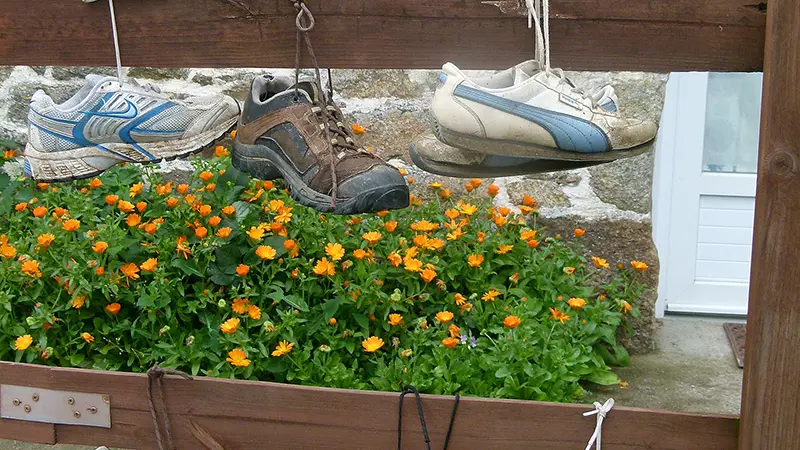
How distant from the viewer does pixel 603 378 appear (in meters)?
2.69

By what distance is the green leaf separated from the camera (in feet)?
8.77

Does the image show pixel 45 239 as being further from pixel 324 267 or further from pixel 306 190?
pixel 306 190

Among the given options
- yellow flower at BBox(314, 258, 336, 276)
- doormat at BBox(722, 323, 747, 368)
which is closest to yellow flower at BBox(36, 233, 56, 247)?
yellow flower at BBox(314, 258, 336, 276)

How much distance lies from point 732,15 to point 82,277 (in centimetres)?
174

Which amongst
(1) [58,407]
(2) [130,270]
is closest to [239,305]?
(2) [130,270]

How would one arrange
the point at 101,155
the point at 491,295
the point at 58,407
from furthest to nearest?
the point at 491,295
the point at 58,407
the point at 101,155

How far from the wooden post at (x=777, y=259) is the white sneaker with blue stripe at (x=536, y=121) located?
197mm

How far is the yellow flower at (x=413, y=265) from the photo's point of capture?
2342 millimetres

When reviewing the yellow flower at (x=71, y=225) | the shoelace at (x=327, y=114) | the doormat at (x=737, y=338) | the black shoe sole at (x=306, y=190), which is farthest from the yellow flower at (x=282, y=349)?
the doormat at (x=737, y=338)

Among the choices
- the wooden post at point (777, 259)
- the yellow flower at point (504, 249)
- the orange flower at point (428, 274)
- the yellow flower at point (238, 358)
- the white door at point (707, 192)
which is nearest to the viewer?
the wooden post at point (777, 259)

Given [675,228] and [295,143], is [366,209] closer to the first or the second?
[295,143]

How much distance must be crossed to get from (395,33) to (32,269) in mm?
1328

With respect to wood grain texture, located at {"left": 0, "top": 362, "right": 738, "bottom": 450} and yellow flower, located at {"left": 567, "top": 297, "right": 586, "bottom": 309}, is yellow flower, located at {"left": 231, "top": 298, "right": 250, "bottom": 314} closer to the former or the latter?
wood grain texture, located at {"left": 0, "top": 362, "right": 738, "bottom": 450}

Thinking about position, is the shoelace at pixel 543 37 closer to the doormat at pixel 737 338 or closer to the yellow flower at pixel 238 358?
the yellow flower at pixel 238 358
